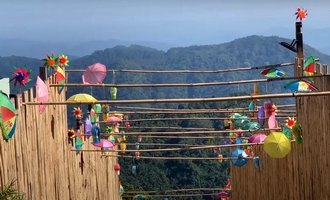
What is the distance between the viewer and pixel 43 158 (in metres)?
5.68

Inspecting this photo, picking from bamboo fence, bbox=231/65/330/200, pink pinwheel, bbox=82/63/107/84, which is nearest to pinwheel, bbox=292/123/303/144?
bamboo fence, bbox=231/65/330/200

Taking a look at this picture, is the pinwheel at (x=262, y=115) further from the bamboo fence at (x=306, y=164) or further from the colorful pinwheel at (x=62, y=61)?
the colorful pinwheel at (x=62, y=61)

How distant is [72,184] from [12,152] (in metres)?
2.86

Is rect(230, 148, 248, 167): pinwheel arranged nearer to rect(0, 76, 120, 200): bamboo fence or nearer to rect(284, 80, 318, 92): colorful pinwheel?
rect(0, 76, 120, 200): bamboo fence

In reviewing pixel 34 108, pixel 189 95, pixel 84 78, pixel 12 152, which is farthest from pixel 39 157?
pixel 189 95

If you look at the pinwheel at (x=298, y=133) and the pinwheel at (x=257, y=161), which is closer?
the pinwheel at (x=298, y=133)

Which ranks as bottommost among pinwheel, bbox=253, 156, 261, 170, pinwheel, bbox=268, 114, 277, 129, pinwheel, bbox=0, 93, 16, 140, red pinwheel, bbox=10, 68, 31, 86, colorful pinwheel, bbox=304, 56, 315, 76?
pinwheel, bbox=253, 156, 261, 170

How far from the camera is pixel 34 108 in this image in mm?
5398

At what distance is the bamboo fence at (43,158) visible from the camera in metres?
4.69

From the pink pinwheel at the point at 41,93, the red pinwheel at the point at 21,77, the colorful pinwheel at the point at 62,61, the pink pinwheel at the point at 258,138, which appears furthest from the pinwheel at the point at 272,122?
the red pinwheel at the point at 21,77

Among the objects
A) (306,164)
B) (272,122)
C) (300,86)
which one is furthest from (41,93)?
(306,164)

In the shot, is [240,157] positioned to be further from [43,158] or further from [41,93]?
[41,93]

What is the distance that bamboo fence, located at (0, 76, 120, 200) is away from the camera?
4691 mm

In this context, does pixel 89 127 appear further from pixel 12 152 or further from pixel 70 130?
pixel 12 152
